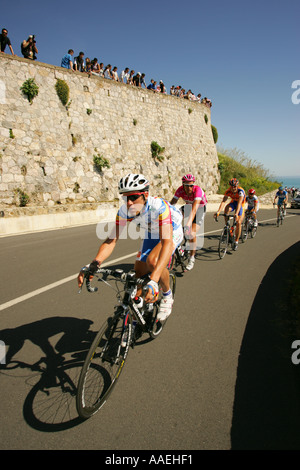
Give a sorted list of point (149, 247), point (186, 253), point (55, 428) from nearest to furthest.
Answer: point (55, 428)
point (149, 247)
point (186, 253)

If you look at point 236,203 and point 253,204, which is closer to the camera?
point 236,203

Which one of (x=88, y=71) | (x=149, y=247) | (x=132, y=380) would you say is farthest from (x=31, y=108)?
(x=132, y=380)

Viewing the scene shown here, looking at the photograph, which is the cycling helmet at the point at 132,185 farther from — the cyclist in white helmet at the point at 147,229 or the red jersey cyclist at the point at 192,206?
the red jersey cyclist at the point at 192,206

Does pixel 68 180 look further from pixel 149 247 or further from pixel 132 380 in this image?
pixel 132 380

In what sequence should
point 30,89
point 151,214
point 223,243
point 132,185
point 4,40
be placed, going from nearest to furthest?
1. point 132,185
2. point 151,214
3. point 223,243
4. point 4,40
5. point 30,89

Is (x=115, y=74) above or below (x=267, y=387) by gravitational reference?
above

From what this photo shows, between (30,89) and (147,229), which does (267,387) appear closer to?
(147,229)

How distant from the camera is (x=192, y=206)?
6.96m

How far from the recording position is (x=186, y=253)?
23.9ft

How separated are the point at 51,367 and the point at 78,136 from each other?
17812 mm

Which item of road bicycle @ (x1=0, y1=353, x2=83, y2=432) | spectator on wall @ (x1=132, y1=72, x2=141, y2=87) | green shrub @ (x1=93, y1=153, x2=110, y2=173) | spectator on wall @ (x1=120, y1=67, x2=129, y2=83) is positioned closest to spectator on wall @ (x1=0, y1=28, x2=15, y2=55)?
green shrub @ (x1=93, y1=153, x2=110, y2=173)

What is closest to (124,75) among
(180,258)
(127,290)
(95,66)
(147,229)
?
(95,66)

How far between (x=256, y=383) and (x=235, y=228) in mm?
6615
